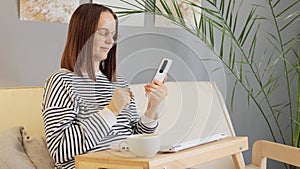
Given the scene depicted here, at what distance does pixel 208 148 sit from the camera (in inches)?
61.7

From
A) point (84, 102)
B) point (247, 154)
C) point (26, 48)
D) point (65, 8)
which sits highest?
point (65, 8)

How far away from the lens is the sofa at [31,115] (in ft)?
5.79

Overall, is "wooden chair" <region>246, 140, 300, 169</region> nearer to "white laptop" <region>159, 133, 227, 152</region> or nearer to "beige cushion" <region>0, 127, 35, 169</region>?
"white laptop" <region>159, 133, 227, 152</region>

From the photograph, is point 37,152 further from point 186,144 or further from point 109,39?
point 186,144

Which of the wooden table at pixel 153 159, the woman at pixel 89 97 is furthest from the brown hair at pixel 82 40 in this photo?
the wooden table at pixel 153 159

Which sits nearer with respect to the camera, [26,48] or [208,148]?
[208,148]

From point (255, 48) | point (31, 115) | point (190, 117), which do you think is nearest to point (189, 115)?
point (190, 117)

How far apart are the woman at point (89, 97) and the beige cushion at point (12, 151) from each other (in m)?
0.11

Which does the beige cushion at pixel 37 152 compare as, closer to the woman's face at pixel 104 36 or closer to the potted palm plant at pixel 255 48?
the woman's face at pixel 104 36

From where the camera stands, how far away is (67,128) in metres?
1.70

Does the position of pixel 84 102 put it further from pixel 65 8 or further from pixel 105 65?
pixel 65 8

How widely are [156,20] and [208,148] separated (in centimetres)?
118

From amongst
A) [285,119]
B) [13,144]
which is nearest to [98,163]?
[13,144]

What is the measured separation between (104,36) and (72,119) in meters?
0.30
